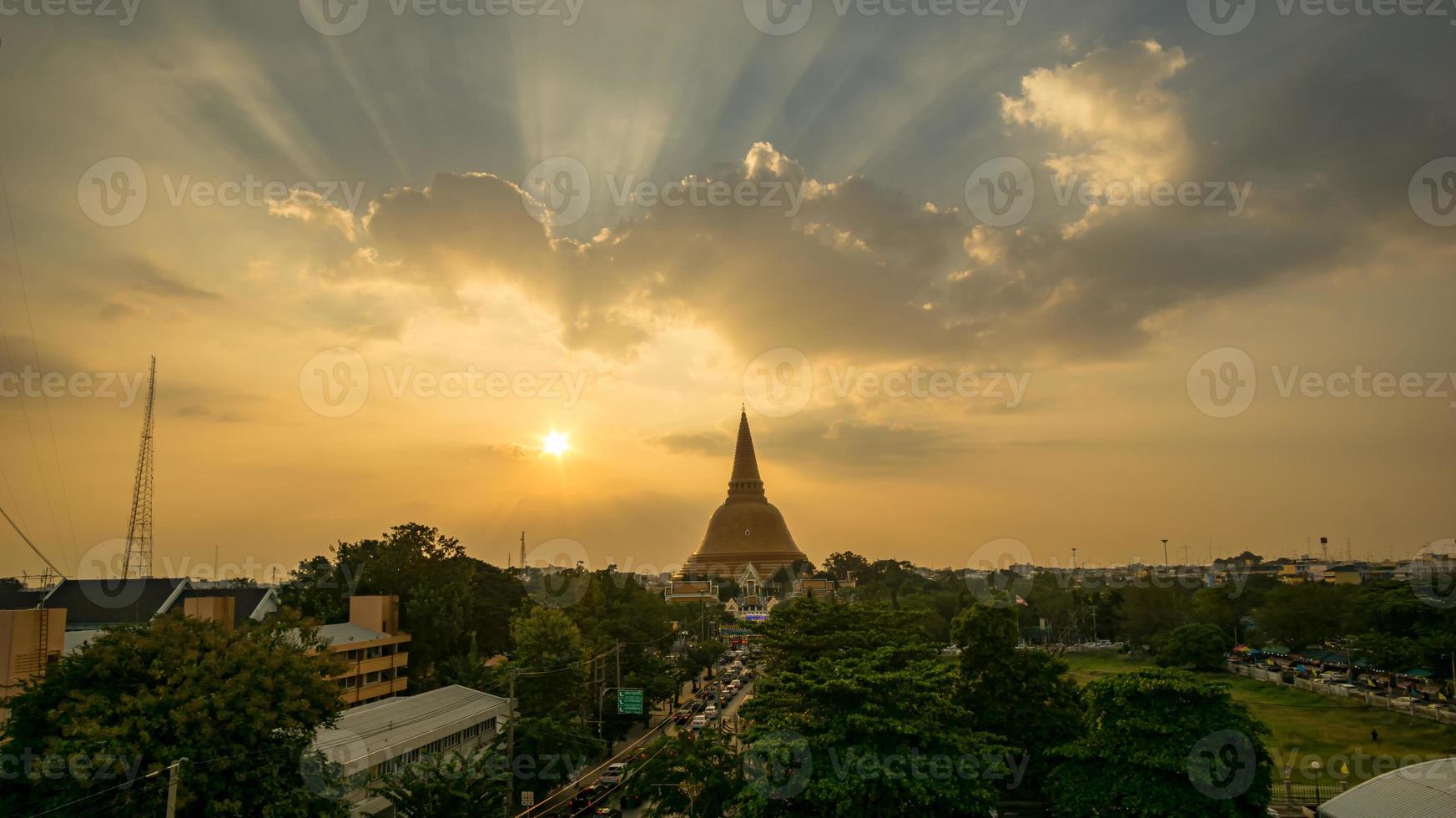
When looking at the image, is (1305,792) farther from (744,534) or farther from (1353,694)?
(744,534)

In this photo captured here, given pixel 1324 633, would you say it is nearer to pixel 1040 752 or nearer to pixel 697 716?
pixel 697 716

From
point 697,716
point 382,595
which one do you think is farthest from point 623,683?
point 382,595

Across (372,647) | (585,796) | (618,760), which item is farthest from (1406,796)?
(372,647)

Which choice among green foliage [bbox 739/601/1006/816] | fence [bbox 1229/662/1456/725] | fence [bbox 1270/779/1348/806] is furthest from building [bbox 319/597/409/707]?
fence [bbox 1229/662/1456/725]

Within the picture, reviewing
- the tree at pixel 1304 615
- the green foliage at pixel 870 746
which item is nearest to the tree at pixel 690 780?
the green foliage at pixel 870 746

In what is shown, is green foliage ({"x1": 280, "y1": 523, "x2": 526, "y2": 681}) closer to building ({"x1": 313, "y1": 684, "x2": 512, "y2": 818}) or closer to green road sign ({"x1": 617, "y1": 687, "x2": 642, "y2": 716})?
building ({"x1": 313, "y1": 684, "x2": 512, "y2": 818})
